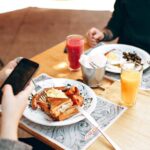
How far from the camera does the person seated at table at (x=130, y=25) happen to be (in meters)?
1.63

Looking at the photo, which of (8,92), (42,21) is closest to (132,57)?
(8,92)

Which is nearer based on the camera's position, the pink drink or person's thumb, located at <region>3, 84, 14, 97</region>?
person's thumb, located at <region>3, 84, 14, 97</region>

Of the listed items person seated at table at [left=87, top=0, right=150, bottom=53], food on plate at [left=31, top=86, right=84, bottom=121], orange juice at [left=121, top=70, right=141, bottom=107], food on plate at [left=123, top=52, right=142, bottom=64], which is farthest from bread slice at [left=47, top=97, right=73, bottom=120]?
person seated at table at [left=87, top=0, right=150, bottom=53]

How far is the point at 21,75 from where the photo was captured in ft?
3.39

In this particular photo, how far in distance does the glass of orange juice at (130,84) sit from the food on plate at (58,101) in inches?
6.2

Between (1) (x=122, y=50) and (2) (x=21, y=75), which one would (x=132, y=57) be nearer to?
(1) (x=122, y=50)

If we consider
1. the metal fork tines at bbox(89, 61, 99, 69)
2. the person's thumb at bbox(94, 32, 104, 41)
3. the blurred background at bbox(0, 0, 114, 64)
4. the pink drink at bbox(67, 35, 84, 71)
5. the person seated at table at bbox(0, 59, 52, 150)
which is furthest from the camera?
the blurred background at bbox(0, 0, 114, 64)

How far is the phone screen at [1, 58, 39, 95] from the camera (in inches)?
39.6

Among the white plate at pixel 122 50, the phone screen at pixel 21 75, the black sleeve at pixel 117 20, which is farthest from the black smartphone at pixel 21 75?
the black sleeve at pixel 117 20

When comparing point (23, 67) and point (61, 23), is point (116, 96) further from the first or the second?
point (61, 23)

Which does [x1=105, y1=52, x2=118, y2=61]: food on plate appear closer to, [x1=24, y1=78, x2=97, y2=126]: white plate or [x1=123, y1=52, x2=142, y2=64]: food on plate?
[x1=123, y1=52, x2=142, y2=64]: food on plate

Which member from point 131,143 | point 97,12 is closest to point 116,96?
point 131,143

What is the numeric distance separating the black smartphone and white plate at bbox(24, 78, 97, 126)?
0.31ft

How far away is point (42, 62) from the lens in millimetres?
1387
